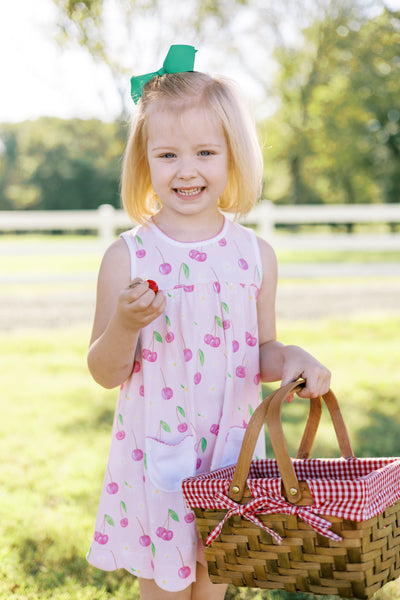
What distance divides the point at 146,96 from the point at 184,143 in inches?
8.2

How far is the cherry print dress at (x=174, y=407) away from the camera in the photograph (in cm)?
182

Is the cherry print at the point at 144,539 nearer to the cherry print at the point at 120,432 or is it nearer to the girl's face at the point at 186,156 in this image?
the cherry print at the point at 120,432

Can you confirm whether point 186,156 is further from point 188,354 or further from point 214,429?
point 214,429

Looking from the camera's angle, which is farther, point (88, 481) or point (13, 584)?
point (88, 481)

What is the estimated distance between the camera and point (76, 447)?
3.83 metres

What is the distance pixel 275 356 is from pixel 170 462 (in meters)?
0.42

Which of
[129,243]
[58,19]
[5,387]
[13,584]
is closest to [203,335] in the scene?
[129,243]

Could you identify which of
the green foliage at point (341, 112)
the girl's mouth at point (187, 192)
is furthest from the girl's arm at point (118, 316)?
the green foliage at point (341, 112)

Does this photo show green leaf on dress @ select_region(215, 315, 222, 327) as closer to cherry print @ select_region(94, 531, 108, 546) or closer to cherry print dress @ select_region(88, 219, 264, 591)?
cherry print dress @ select_region(88, 219, 264, 591)

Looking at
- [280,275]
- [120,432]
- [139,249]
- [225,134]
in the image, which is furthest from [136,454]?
[280,275]

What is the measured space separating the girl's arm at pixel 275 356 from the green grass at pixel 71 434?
96 centimetres

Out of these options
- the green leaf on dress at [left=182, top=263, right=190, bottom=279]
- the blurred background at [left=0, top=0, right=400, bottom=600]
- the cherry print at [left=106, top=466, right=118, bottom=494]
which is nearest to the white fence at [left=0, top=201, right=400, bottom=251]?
the blurred background at [left=0, top=0, right=400, bottom=600]

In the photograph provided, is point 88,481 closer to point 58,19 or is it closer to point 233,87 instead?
point 233,87

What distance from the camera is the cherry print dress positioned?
182cm
